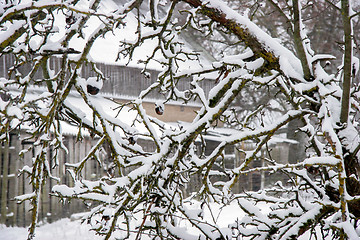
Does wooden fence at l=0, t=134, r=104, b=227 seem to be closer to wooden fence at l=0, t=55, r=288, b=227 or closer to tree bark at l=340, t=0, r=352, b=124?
wooden fence at l=0, t=55, r=288, b=227

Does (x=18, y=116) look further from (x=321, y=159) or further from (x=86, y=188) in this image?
(x=321, y=159)

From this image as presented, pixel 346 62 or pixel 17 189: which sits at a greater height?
pixel 346 62

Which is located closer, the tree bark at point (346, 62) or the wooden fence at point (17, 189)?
the tree bark at point (346, 62)

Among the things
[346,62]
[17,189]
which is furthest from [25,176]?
[346,62]

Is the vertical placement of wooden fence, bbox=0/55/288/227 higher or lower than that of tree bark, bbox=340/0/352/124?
lower

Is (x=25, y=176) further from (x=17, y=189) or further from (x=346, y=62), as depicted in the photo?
(x=346, y=62)

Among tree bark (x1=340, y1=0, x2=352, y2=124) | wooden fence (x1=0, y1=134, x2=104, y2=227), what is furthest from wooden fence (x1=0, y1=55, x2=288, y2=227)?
tree bark (x1=340, y1=0, x2=352, y2=124)

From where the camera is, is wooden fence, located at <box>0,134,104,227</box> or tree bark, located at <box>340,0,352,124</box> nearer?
tree bark, located at <box>340,0,352,124</box>

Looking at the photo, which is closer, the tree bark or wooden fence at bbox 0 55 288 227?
the tree bark

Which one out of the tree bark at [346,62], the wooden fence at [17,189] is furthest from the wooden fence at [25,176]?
the tree bark at [346,62]

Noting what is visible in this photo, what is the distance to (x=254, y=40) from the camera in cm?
357

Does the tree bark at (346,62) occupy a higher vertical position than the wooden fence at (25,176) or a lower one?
higher

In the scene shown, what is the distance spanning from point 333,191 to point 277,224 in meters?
0.56

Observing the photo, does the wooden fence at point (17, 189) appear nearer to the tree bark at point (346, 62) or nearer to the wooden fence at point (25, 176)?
the wooden fence at point (25, 176)
